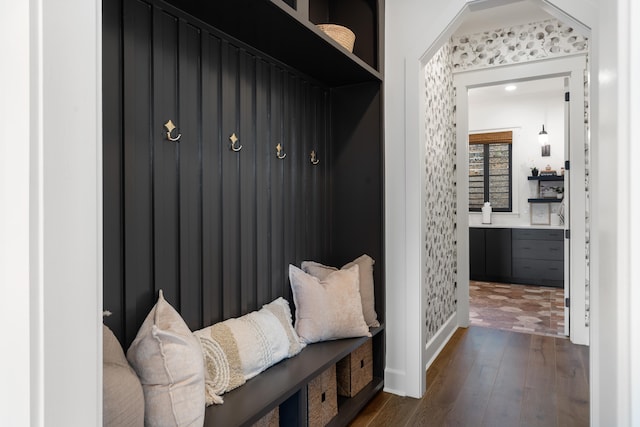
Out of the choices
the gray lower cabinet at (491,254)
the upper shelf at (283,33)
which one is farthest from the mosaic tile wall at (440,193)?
the gray lower cabinet at (491,254)

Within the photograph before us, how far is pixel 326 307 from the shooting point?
213cm

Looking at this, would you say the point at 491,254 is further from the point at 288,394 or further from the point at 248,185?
the point at 288,394

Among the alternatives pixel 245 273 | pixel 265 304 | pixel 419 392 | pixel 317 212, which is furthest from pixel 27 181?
pixel 419 392

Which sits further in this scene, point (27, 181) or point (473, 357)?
point (473, 357)

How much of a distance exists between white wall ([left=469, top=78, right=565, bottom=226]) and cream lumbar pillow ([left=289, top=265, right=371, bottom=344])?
203 inches

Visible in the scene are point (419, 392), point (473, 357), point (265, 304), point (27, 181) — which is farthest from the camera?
point (473, 357)

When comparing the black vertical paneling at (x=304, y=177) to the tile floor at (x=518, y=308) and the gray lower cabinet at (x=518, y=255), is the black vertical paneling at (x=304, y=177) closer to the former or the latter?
the tile floor at (x=518, y=308)

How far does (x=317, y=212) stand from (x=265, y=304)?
2.28ft

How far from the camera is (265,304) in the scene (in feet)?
6.82

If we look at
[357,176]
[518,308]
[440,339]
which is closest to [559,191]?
[518,308]

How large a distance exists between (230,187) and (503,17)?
10.2 feet

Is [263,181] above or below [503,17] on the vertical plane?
below

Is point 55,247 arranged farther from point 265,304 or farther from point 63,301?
point 265,304

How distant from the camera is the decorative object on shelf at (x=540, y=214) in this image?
6.32 meters
